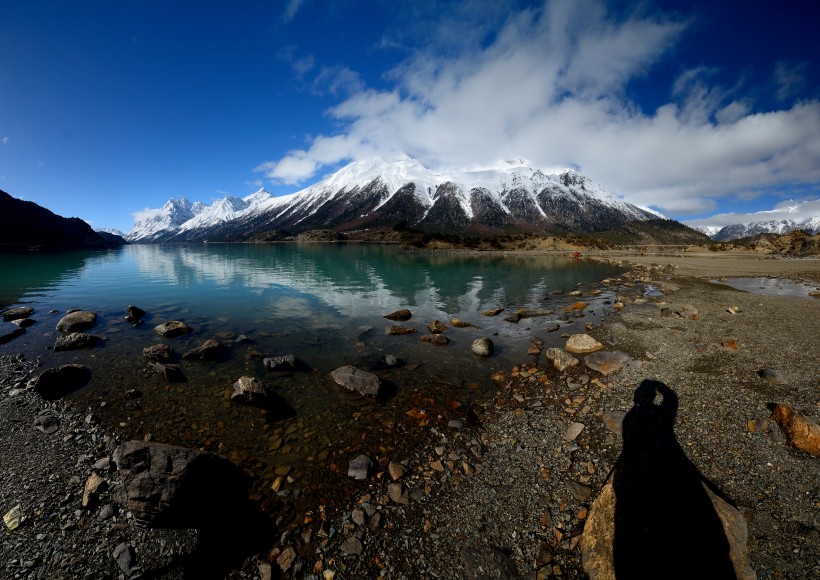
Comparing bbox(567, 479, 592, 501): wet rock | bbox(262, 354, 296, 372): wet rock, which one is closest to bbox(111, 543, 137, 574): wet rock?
bbox(262, 354, 296, 372): wet rock

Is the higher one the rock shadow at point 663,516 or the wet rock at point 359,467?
the rock shadow at point 663,516

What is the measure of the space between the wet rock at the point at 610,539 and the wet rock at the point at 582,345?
9134 mm

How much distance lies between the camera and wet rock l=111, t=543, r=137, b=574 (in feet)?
19.2

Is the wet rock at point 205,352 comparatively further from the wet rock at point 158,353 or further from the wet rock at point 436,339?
the wet rock at point 436,339

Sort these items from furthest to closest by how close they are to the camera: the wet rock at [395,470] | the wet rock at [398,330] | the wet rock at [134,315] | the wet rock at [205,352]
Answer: the wet rock at [134,315] < the wet rock at [398,330] < the wet rock at [205,352] < the wet rock at [395,470]

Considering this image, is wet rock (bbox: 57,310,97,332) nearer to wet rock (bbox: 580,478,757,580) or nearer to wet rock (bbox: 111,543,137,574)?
wet rock (bbox: 111,543,137,574)

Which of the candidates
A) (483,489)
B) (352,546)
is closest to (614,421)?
(483,489)

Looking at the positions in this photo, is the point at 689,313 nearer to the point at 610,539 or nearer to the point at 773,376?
the point at 773,376

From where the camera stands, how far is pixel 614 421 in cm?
945

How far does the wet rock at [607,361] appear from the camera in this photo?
43.0 ft

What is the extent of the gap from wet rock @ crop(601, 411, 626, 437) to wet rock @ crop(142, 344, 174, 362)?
18.3 m

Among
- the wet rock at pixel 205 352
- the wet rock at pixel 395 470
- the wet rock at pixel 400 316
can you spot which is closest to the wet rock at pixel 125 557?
the wet rock at pixel 395 470

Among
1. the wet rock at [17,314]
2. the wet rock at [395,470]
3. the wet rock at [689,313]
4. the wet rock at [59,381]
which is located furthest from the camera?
the wet rock at [17,314]

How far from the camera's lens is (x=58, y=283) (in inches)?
1665
